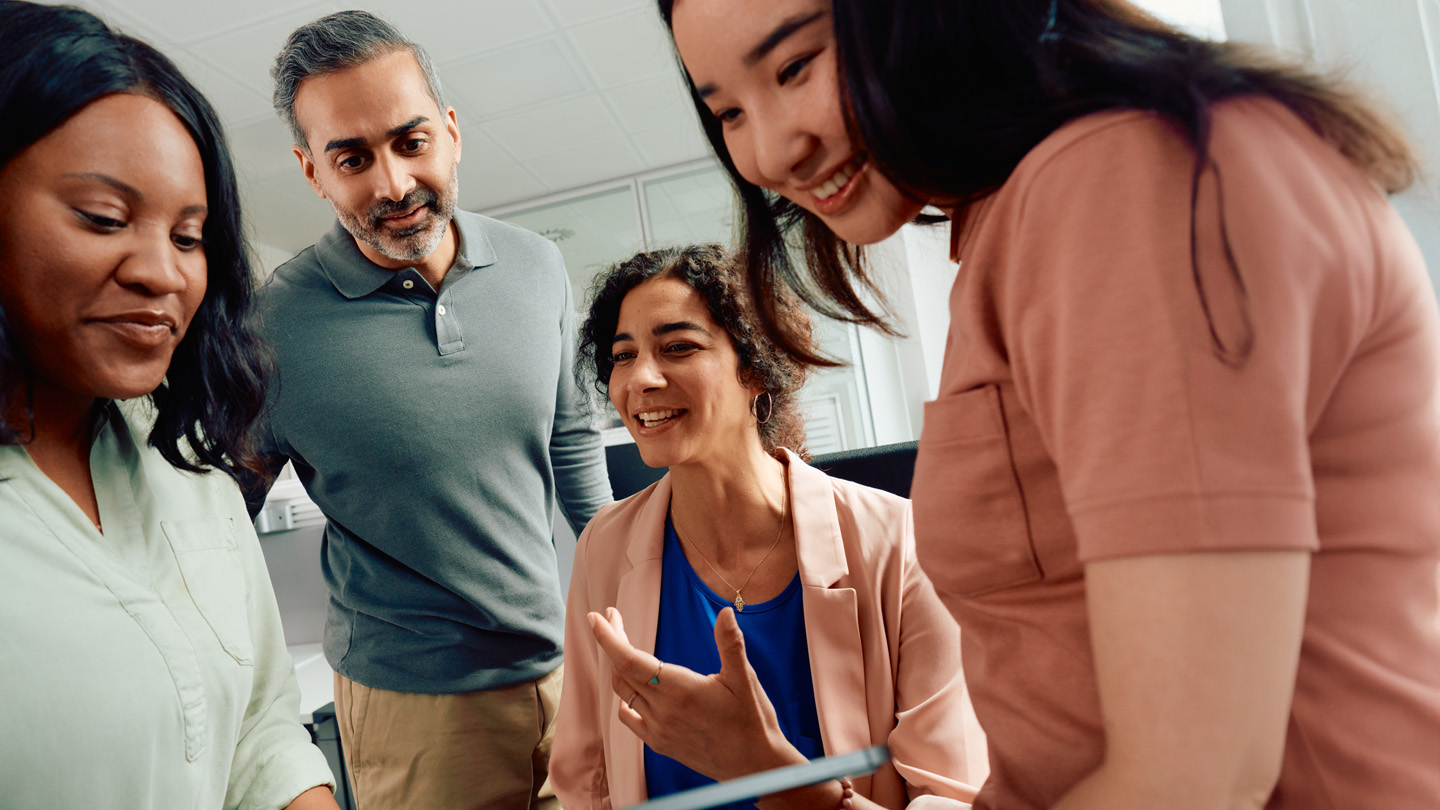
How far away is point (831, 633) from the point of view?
3.75 ft

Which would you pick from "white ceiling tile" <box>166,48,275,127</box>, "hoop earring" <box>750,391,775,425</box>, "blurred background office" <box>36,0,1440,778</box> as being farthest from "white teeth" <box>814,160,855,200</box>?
"white ceiling tile" <box>166,48,275,127</box>

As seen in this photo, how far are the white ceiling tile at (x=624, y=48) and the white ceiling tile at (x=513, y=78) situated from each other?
0.11m

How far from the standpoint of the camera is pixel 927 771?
1.04m

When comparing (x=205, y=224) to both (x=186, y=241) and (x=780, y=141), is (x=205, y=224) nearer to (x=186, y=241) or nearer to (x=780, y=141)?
(x=186, y=241)

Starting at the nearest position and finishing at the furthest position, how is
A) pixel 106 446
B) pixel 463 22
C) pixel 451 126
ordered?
pixel 106 446
pixel 451 126
pixel 463 22

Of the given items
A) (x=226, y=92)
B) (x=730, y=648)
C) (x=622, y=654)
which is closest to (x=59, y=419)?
(x=622, y=654)

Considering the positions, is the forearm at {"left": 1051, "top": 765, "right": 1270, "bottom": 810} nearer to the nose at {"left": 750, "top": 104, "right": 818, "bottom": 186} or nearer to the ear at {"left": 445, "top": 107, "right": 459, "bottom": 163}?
the nose at {"left": 750, "top": 104, "right": 818, "bottom": 186}

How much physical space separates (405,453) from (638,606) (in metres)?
0.55

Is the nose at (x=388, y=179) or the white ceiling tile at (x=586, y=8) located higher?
the white ceiling tile at (x=586, y=8)

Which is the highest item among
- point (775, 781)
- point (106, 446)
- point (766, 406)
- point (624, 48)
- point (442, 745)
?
point (624, 48)

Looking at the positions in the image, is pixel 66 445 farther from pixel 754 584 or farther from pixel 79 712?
pixel 754 584

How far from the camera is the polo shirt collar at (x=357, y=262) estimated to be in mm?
1528

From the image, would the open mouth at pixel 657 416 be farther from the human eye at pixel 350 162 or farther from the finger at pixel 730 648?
the human eye at pixel 350 162

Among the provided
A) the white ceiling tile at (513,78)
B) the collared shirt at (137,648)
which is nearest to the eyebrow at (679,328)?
the collared shirt at (137,648)
